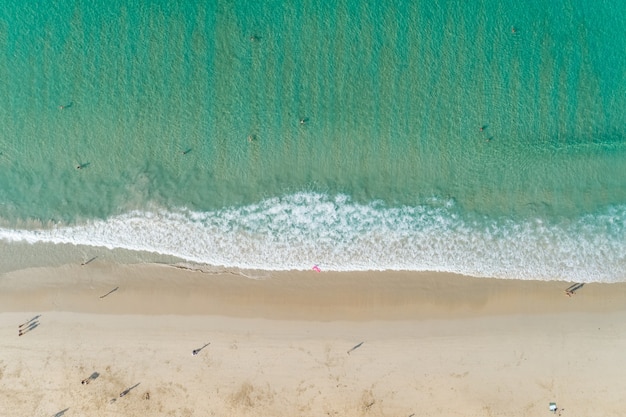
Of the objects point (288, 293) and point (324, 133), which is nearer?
point (288, 293)

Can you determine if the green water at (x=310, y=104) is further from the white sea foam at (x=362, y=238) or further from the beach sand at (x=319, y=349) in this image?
the beach sand at (x=319, y=349)

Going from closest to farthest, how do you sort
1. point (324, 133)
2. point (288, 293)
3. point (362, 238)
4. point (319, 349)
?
1. point (319, 349)
2. point (288, 293)
3. point (362, 238)
4. point (324, 133)

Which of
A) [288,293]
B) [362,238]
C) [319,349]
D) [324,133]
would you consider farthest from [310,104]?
[319,349]

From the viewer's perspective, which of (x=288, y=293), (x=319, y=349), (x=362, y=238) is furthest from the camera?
(x=362, y=238)

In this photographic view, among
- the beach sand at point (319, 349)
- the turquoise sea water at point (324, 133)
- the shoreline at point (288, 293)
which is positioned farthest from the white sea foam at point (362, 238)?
the beach sand at point (319, 349)

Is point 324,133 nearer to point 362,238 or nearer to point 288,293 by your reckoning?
point 362,238

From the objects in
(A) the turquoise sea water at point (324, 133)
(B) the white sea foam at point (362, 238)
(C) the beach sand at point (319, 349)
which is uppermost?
(A) the turquoise sea water at point (324, 133)
